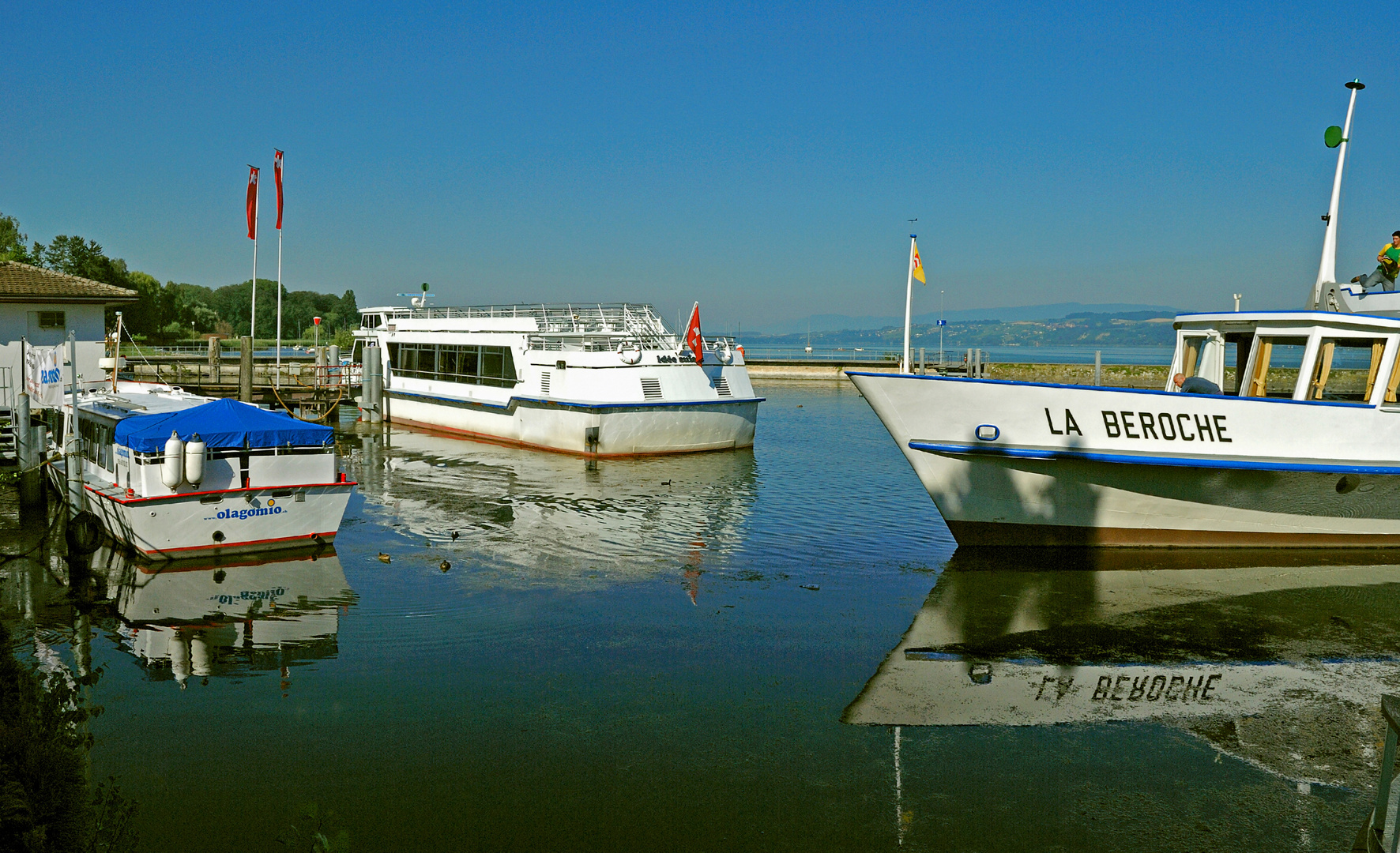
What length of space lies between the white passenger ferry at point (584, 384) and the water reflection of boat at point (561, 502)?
2.14 feet

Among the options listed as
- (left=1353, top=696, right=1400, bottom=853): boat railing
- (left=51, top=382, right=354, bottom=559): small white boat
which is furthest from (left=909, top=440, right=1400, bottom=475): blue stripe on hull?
(left=1353, top=696, right=1400, bottom=853): boat railing

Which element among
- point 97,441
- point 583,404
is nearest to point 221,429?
point 97,441

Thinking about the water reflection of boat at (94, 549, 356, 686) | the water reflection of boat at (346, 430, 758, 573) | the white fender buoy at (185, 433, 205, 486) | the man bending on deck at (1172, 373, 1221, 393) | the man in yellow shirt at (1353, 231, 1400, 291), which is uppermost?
the man in yellow shirt at (1353, 231, 1400, 291)

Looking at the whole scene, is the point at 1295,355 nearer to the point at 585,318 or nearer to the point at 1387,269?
the point at 1387,269

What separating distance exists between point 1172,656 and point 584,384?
1721cm

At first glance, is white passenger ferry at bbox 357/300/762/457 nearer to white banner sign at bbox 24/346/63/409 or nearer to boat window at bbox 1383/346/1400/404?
white banner sign at bbox 24/346/63/409

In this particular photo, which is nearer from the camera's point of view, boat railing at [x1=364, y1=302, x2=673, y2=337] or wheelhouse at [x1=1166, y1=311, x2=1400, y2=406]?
wheelhouse at [x1=1166, y1=311, x2=1400, y2=406]

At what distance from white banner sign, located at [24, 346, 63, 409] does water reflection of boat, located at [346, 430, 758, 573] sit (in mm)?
5551

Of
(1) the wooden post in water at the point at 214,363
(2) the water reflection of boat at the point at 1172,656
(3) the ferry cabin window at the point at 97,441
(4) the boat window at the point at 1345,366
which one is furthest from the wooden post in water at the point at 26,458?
(1) the wooden post in water at the point at 214,363

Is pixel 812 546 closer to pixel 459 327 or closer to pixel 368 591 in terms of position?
pixel 368 591

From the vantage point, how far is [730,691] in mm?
8148

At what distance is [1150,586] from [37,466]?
1597cm

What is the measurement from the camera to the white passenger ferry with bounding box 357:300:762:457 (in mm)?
24188

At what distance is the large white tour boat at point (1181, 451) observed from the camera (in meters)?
12.5
